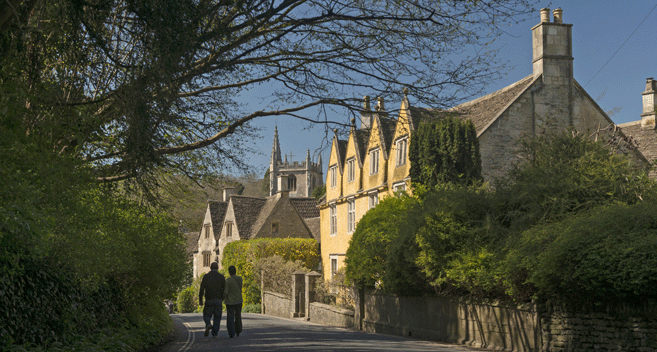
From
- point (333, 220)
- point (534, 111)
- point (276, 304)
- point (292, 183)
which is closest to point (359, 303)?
point (534, 111)

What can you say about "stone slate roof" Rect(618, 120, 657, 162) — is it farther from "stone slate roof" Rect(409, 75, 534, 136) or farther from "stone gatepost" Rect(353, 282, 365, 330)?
"stone gatepost" Rect(353, 282, 365, 330)

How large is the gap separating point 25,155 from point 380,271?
46.2 feet

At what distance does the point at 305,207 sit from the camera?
5241 cm

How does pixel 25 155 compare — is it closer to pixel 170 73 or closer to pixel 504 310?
pixel 170 73

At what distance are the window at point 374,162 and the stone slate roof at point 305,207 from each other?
19.4 metres

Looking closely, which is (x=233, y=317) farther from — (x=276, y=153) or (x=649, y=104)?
(x=276, y=153)

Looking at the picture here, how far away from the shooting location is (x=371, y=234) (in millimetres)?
19797

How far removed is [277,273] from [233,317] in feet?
69.9

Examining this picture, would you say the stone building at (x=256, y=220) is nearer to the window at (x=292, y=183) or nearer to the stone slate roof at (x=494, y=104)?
the stone slate roof at (x=494, y=104)

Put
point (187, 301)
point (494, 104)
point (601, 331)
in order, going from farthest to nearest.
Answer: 1. point (187, 301)
2. point (494, 104)
3. point (601, 331)

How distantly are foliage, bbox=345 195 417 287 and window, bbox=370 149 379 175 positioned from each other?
34.2 feet

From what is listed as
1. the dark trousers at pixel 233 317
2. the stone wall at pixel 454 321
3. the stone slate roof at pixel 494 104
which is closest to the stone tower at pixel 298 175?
the stone slate roof at pixel 494 104

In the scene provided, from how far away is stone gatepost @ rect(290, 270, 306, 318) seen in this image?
28.2m

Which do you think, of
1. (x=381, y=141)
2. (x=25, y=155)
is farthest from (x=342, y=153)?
(x=25, y=155)
